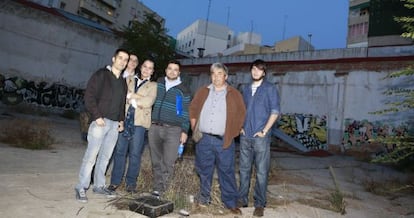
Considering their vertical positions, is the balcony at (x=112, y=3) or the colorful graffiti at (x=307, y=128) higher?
the balcony at (x=112, y=3)

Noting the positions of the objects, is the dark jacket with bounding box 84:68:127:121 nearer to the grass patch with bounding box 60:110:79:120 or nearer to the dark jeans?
the dark jeans

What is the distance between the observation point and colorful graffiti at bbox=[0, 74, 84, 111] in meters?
15.3

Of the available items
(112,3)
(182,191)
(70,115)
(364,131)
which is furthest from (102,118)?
(112,3)

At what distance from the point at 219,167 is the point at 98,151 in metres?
1.47

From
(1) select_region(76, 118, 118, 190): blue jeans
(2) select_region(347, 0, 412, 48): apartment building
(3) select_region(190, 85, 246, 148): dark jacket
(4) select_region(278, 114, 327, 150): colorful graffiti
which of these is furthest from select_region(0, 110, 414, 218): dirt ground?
(2) select_region(347, 0, 412, 48): apartment building

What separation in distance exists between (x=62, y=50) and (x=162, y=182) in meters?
→ 16.2

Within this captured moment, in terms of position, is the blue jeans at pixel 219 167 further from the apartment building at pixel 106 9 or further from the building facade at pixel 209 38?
the building facade at pixel 209 38

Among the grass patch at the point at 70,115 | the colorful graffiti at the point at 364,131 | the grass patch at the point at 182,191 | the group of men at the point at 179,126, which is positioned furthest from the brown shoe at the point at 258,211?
the grass patch at the point at 70,115

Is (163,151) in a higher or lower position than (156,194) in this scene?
higher

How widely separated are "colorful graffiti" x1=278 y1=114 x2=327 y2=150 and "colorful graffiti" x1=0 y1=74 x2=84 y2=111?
37.8 ft

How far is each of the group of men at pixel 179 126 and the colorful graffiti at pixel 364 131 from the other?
11.9m

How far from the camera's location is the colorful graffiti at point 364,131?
13633 millimetres

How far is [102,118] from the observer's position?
3508 mm

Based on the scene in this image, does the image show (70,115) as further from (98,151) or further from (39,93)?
(98,151)
